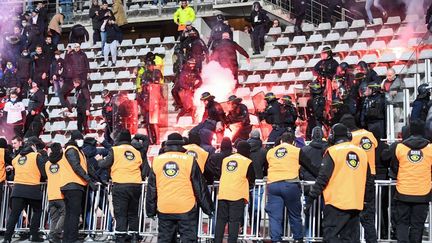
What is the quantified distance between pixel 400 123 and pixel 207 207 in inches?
197

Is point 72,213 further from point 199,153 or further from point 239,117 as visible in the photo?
point 239,117

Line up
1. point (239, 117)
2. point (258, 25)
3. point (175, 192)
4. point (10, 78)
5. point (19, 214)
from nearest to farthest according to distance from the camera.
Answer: point (175, 192), point (19, 214), point (239, 117), point (10, 78), point (258, 25)

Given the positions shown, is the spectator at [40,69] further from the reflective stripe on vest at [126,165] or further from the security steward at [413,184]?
the security steward at [413,184]

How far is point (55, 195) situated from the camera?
12953 millimetres

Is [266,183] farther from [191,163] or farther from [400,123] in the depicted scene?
[400,123]

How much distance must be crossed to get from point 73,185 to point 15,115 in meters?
7.20

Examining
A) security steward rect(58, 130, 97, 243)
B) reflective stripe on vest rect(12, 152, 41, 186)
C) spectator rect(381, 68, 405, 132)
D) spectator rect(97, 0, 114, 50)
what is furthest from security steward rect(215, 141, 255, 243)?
spectator rect(97, 0, 114, 50)

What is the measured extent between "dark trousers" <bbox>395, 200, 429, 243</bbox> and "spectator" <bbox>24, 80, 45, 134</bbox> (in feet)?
35.9

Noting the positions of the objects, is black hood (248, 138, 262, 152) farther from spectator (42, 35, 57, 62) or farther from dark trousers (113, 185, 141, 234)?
spectator (42, 35, 57, 62)

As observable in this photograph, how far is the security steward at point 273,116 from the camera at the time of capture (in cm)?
1544

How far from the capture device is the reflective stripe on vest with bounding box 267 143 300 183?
11.7 m

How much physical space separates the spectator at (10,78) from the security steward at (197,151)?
386 inches

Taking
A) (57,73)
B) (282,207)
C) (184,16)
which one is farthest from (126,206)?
(184,16)

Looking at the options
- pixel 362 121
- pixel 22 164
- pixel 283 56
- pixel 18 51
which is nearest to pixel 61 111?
pixel 18 51
